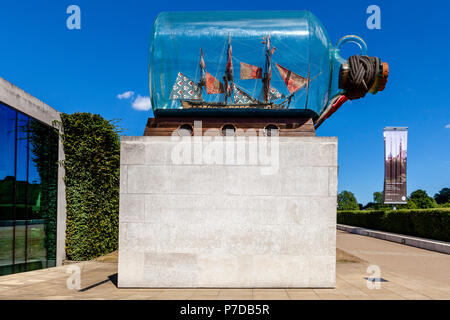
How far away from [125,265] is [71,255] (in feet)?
23.9

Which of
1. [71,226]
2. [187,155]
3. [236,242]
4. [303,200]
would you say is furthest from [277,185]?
[71,226]

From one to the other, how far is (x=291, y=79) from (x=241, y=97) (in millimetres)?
1438

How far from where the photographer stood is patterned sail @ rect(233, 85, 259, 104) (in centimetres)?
823

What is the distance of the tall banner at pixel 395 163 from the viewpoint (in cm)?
2166

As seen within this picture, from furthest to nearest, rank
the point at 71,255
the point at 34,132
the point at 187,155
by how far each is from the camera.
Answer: the point at 71,255
the point at 34,132
the point at 187,155

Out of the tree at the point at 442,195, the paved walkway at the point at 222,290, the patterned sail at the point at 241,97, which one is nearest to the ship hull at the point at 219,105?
the patterned sail at the point at 241,97

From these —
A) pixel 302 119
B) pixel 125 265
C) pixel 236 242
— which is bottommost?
pixel 125 265

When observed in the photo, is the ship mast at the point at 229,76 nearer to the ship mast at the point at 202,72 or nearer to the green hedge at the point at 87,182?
the ship mast at the point at 202,72

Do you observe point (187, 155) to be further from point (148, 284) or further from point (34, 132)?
point (34, 132)

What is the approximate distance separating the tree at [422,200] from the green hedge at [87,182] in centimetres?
3206

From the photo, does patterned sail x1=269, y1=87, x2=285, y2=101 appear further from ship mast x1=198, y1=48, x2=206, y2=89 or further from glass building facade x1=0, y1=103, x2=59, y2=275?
glass building facade x1=0, y1=103, x2=59, y2=275

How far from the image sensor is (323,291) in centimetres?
694

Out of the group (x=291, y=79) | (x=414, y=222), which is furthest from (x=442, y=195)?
(x=291, y=79)

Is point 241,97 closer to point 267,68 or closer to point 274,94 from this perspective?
point 274,94
